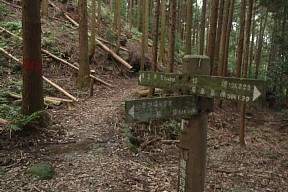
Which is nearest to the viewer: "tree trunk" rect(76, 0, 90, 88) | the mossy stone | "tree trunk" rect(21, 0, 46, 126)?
the mossy stone

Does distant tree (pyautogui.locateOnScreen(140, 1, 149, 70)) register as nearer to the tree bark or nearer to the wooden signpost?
the tree bark

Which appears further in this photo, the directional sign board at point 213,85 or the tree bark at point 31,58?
the tree bark at point 31,58

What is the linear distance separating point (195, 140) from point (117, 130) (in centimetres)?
462

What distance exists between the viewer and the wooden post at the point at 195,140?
9.58ft

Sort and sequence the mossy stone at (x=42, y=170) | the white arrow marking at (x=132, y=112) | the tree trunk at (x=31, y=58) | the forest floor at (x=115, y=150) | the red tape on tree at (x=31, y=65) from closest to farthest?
the white arrow marking at (x=132, y=112), the mossy stone at (x=42, y=170), the forest floor at (x=115, y=150), the tree trunk at (x=31, y=58), the red tape on tree at (x=31, y=65)

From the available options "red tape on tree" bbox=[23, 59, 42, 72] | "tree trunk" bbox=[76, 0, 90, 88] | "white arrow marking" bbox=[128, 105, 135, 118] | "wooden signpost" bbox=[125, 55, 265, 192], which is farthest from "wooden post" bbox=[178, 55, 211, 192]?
"tree trunk" bbox=[76, 0, 90, 88]

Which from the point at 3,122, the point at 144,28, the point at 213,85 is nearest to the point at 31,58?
the point at 3,122

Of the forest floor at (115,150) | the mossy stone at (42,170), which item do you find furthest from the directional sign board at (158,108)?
the mossy stone at (42,170)

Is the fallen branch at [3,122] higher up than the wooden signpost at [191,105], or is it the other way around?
the wooden signpost at [191,105]

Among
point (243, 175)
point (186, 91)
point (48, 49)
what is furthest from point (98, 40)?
point (186, 91)

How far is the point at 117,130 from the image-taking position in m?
7.36

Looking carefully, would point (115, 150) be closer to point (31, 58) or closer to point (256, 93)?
point (31, 58)

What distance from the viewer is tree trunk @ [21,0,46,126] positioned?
5742 mm

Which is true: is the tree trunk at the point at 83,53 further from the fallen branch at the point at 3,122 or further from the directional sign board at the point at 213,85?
the directional sign board at the point at 213,85
